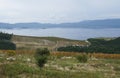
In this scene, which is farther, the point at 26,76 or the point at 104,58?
the point at 104,58

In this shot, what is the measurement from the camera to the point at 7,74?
2258 centimetres

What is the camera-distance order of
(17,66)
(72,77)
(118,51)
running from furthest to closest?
(118,51), (17,66), (72,77)

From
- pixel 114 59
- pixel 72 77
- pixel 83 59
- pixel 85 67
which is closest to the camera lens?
pixel 72 77

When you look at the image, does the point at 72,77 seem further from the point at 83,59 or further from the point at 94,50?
the point at 94,50

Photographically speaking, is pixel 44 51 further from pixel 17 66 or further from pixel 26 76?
pixel 26 76

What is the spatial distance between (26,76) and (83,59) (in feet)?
35.2

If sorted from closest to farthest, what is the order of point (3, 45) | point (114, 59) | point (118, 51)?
point (114, 59) < point (118, 51) < point (3, 45)

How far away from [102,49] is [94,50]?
126 cm

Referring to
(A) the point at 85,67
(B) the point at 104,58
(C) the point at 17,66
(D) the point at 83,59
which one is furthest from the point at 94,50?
(C) the point at 17,66

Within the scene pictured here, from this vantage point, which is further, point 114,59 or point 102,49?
point 102,49

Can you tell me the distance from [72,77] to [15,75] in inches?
150

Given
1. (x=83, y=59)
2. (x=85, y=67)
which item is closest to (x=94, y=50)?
(x=83, y=59)

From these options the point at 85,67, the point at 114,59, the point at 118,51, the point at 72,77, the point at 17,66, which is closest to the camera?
the point at 72,77

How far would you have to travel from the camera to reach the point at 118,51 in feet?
166
